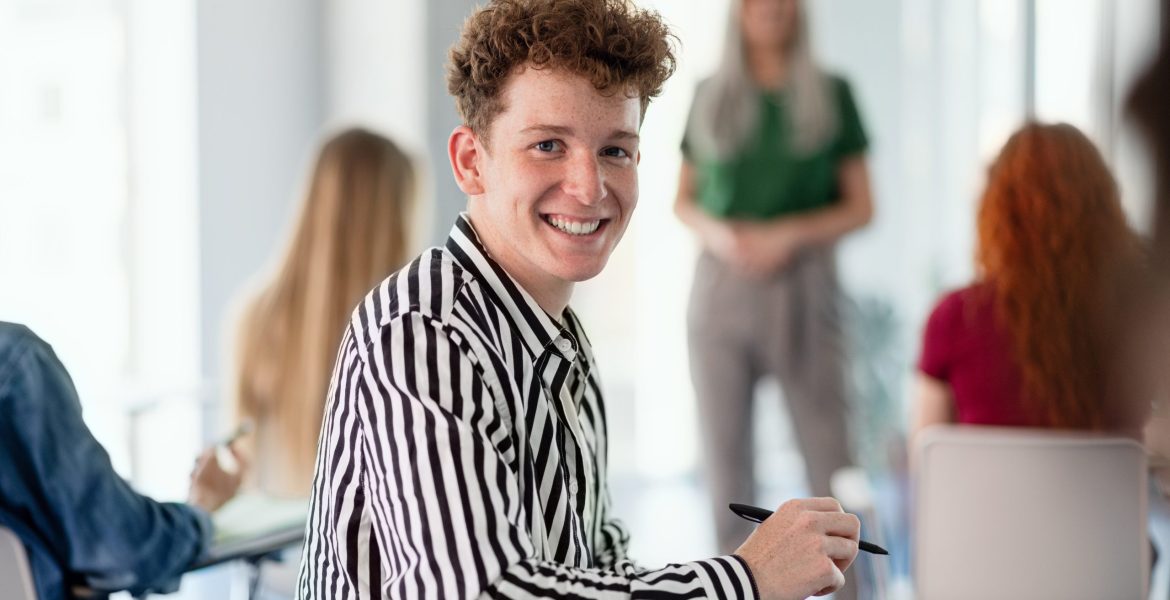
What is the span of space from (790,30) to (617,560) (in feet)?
6.32

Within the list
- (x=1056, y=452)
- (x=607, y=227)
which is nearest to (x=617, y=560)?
(x=607, y=227)

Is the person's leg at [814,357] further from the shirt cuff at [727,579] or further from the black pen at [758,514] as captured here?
the shirt cuff at [727,579]

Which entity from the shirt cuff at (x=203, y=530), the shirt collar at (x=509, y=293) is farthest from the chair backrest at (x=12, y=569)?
the shirt collar at (x=509, y=293)

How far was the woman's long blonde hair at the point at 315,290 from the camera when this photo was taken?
2.33m

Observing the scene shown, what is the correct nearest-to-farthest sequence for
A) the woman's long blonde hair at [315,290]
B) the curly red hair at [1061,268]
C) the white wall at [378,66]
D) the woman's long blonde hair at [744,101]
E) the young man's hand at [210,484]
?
1. the young man's hand at [210,484]
2. the curly red hair at [1061,268]
3. the woman's long blonde hair at [315,290]
4. the woman's long blonde hair at [744,101]
5. the white wall at [378,66]

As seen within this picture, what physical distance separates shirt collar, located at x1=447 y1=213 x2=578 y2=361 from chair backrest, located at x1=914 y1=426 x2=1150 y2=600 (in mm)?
846

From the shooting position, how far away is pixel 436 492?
1.00m

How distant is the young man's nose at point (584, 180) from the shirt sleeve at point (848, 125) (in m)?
1.97

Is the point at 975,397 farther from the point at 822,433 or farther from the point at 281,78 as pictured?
the point at 281,78

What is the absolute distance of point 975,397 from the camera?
2.16 metres

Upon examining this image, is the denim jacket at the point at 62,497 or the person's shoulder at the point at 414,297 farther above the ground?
the person's shoulder at the point at 414,297

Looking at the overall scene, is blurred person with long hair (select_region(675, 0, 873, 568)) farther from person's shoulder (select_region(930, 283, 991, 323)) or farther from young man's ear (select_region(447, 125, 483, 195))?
young man's ear (select_region(447, 125, 483, 195))

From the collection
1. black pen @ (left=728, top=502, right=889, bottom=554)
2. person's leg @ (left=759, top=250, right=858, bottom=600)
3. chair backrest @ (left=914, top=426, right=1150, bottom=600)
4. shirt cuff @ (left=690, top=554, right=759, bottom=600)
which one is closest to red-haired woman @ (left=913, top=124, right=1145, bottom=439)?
chair backrest @ (left=914, top=426, right=1150, bottom=600)

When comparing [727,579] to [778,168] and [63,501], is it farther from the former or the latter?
[778,168]
